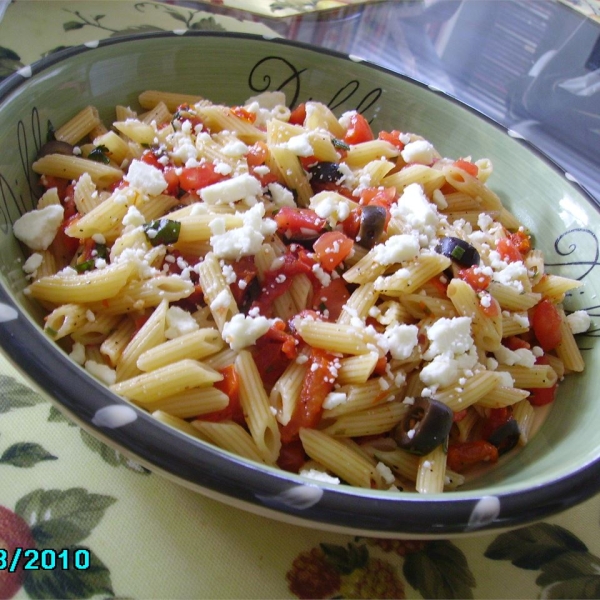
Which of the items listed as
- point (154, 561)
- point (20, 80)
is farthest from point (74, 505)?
point (20, 80)

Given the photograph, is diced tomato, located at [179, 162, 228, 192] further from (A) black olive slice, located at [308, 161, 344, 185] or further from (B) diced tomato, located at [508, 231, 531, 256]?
(B) diced tomato, located at [508, 231, 531, 256]

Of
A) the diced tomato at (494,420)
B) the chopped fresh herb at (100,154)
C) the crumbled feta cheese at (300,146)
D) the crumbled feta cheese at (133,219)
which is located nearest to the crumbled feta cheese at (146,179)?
the crumbled feta cheese at (133,219)

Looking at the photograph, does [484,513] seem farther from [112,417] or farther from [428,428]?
[112,417]

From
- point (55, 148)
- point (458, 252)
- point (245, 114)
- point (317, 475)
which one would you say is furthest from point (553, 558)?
point (55, 148)

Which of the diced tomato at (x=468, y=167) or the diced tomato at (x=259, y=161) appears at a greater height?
the diced tomato at (x=468, y=167)

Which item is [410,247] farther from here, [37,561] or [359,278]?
[37,561]

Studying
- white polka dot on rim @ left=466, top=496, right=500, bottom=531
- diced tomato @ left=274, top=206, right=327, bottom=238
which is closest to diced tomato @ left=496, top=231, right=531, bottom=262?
diced tomato @ left=274, top=206, right=327, bottom=238

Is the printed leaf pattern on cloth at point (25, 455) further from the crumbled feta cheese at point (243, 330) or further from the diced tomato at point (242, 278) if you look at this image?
the diced tomato at point (242, 278)
